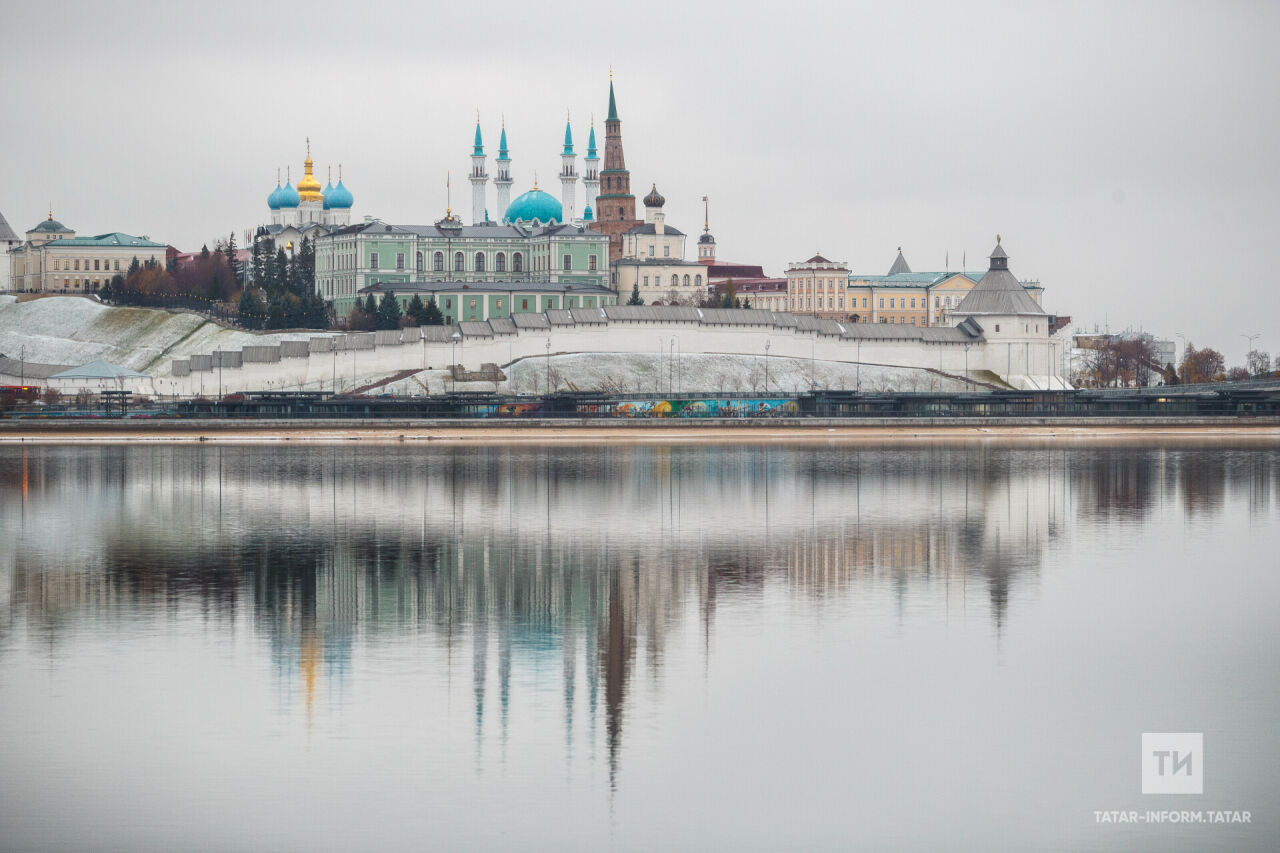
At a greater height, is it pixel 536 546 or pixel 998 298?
pixel 998 298

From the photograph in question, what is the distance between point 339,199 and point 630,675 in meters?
84.2

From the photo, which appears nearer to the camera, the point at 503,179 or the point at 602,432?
the point at 602,432

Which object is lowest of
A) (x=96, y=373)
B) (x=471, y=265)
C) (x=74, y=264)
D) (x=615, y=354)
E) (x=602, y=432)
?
(x=602, y=432)

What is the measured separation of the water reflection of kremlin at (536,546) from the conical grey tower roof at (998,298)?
1330 inches

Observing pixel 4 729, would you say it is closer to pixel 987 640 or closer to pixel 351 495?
pixel 987 640

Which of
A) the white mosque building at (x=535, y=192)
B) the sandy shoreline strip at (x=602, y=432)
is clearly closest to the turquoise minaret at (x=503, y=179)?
the white mosque building at (x=535, y=192)

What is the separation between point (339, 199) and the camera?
3745 inches

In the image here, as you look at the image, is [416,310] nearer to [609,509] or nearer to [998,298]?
[998,298]

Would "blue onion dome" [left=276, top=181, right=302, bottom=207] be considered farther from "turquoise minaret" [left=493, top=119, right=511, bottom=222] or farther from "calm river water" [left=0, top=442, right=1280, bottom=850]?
"calm river water" [left=0, top=442, right=1280, bottom=850]

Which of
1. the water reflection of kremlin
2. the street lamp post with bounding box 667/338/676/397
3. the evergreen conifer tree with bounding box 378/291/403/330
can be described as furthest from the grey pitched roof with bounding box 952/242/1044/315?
the water reflection of kremlin

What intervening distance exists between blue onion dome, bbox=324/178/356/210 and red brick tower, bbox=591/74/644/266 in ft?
44.2

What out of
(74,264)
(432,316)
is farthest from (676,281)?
(74,264)

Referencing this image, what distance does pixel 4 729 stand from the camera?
478 inches

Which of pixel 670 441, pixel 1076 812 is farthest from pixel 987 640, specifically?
pixel 670 441
